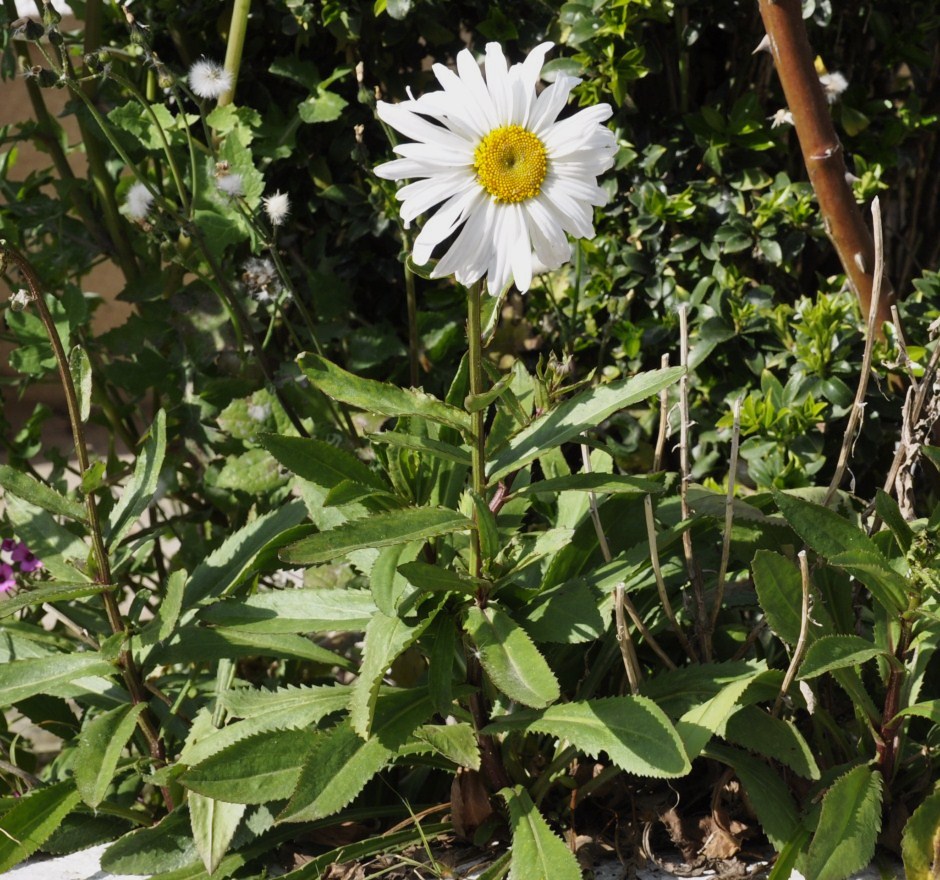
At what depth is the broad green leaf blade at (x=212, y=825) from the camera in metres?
1.89

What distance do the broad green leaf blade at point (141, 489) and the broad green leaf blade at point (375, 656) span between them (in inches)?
21.4

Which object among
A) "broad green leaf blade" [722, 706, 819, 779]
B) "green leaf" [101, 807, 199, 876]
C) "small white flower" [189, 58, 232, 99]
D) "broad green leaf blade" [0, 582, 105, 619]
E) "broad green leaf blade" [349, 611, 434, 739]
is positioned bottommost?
"green leaf" [101, 807, 199, 876]

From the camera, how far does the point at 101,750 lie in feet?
6.43

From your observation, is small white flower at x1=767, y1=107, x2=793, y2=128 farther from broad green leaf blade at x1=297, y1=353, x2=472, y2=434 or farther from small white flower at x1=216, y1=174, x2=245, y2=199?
broad green leaf blade at x1=297, y1=353, x2=472, y2=434

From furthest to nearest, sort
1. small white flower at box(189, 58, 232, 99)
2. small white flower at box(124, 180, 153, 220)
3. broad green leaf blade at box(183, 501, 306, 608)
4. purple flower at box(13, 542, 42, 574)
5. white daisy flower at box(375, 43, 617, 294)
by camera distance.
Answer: purple flower at box(13, 542, 42, 574) → small white flower at box(189, 58, 232, 99) → small white flower at box(124, 180, 153, 220) → broad green leaf blade at box(183, 501, 306, 608) → white daisy flower at box(375, 43, 617, 294)

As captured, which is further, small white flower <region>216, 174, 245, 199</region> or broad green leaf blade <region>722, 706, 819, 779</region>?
small white flower <region>216, 174, 245, 199</region>

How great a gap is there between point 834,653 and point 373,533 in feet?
2.36

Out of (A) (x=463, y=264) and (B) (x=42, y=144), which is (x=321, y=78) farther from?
(A) (x=463, y=264)

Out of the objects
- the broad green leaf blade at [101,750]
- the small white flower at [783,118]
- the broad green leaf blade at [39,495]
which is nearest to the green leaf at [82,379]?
the broad green leaf blade at [39,495]

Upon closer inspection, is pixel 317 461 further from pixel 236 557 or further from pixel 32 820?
pixel 32 820

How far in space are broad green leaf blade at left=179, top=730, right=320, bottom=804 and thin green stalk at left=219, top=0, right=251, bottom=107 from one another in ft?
5.53

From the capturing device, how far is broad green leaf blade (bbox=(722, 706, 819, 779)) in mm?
1812

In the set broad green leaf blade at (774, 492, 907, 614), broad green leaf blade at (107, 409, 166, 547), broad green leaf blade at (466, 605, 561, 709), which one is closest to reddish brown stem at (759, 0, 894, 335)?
broad green leaf blade at (774, 492, 907, 614)

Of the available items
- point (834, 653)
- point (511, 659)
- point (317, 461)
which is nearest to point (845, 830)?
point (834, 653)
